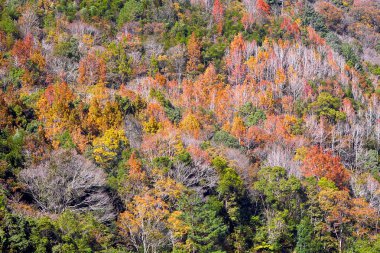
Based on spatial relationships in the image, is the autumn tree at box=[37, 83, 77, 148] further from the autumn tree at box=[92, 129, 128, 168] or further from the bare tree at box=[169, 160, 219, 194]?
the bare tree at box=[169, 160, 219, 194]

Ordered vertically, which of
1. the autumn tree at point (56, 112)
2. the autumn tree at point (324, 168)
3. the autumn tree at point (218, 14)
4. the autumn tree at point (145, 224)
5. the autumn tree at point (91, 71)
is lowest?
the autumn tree at point (324, 168)

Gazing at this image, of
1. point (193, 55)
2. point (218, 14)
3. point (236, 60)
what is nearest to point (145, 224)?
point (193, 55)

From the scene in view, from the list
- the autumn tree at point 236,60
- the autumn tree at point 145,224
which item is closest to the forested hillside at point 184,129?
the autumn tree at point 145,224

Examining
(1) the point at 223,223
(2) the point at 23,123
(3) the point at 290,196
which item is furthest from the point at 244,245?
(2) the point at 23,123

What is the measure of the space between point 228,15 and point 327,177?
37.8m

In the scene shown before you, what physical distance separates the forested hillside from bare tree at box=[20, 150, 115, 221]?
5.1 inches

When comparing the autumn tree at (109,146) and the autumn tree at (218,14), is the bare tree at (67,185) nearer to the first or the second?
the autumn tree at (109,146)

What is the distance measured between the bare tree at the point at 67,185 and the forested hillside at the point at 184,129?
0.42ft

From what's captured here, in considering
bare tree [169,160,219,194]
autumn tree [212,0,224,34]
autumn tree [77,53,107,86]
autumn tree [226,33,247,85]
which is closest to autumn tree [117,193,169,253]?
bare tree [169,160,219,194]

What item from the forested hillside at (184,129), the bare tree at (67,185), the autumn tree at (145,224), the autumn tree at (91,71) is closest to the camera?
the autumn tree at (145,224)

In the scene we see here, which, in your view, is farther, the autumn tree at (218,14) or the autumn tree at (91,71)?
the autumn tree at (218,14)

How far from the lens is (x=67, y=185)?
42.1 meters

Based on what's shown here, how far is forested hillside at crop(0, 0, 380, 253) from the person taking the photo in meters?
41.9

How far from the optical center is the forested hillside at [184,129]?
1649 inches
